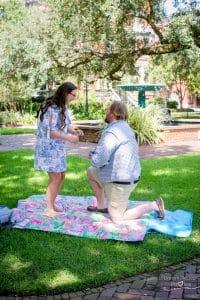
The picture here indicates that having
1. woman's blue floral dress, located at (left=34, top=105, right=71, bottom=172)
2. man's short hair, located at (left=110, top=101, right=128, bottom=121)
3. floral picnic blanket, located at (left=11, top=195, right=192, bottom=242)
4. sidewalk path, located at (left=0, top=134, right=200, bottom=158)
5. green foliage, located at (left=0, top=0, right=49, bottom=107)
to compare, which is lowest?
sidewalk path, located at (left=0, top=134, right=200, bottom=158)

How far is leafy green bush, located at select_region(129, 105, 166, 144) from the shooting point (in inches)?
563

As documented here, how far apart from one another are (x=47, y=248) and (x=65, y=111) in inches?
73.1

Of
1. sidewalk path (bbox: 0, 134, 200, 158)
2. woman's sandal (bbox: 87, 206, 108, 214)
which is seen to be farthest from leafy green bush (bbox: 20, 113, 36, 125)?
woman's sandal (bbox: 87, 206, 108, 214)

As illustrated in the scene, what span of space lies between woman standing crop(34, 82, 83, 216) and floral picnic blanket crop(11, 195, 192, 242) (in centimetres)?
30

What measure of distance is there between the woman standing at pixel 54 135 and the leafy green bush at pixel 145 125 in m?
8.41

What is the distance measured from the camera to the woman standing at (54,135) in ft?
19.0

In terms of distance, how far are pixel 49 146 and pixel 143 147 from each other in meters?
8.26

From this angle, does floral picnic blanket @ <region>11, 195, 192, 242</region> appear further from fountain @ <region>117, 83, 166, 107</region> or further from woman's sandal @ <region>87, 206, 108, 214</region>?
fountain @ <region>117, 83, 166, 107</region>

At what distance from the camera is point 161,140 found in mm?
15008

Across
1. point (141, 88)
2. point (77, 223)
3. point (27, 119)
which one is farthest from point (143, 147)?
point (27, 119)

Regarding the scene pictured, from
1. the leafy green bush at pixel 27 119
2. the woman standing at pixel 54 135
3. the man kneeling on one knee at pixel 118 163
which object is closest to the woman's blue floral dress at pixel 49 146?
the woman standing at pixel 54 135

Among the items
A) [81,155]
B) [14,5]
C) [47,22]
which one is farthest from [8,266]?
[14,5]

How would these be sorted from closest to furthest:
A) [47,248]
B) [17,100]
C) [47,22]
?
1. [47,248]
2. [47,22]
3. [17,100]

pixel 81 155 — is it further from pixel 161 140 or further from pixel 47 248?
pixel 47 248
